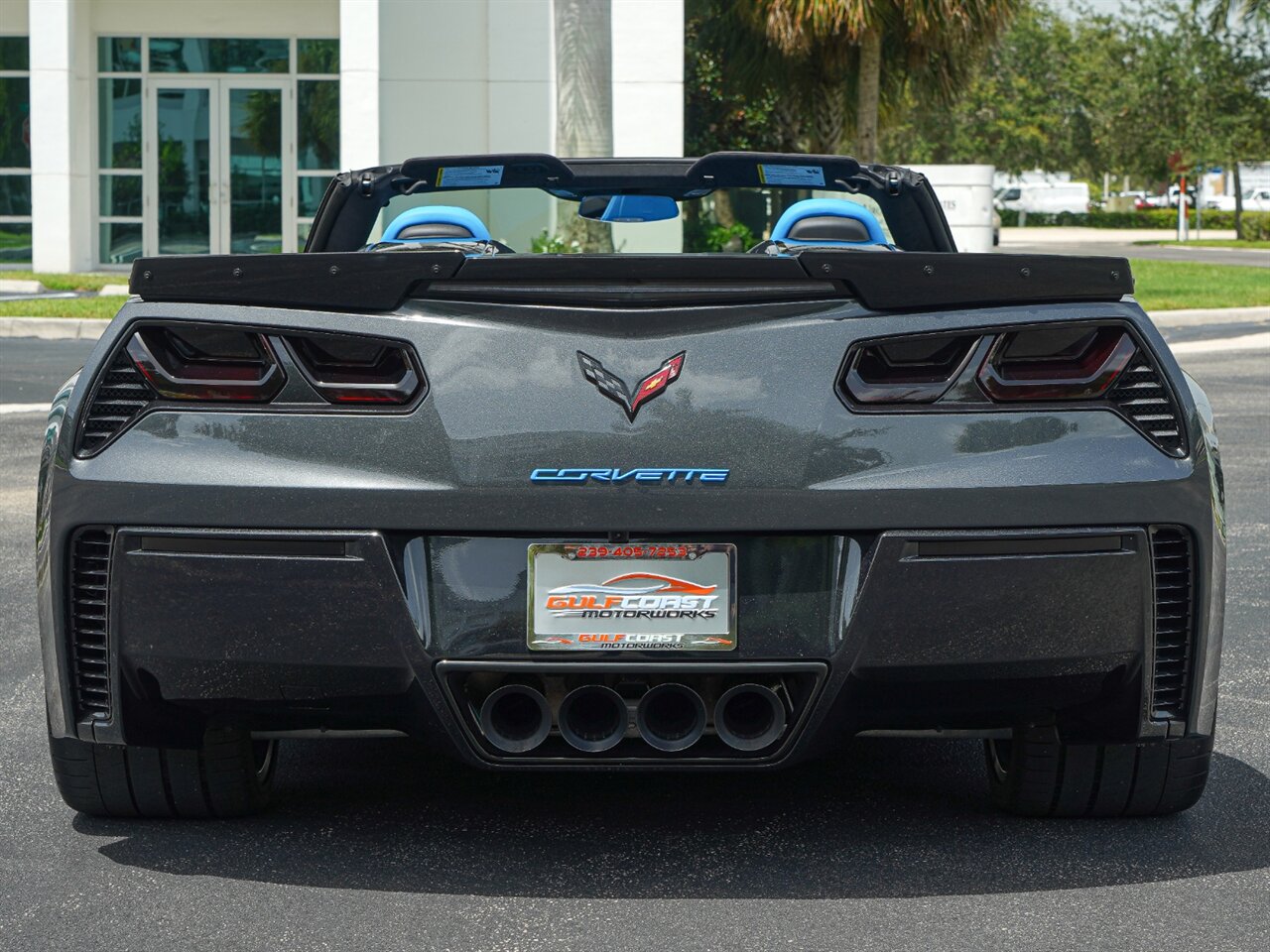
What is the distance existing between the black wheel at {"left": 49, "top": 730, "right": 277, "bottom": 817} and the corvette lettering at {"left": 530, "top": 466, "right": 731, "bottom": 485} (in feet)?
2.91

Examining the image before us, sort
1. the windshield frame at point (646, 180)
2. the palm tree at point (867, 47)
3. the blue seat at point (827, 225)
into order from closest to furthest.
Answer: the blue seat at point (827, 225), the windshield frame at point (646, 180), the palm tree at point (867, 47)

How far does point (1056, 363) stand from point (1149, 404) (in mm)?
178

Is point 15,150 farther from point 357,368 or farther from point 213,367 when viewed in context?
point 357,368

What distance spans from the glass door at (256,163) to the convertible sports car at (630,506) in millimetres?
24591

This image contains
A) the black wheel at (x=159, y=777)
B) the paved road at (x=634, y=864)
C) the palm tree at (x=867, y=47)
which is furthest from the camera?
the palm tree at (x=867, y=47)

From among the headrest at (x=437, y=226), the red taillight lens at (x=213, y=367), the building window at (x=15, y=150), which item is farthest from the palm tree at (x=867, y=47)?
the red taillight lens at (x=213, y=367)

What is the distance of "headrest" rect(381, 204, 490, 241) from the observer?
467 centimetres

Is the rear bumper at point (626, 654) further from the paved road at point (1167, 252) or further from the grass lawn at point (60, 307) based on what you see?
the paved road at point (1167, 252)

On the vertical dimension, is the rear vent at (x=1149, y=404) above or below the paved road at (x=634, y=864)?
above

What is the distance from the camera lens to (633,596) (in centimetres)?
308

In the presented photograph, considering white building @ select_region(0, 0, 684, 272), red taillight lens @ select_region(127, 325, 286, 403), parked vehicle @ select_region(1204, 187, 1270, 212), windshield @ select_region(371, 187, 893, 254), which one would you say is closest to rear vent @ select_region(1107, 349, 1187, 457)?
red taillight lens @ select_region(127, 325, 286, 403)

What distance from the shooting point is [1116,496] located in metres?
3.12

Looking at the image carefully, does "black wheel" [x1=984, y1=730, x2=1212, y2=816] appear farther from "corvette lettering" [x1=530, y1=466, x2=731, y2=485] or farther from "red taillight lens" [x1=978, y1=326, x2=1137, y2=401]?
"corvette lettering" [x1=530, y1=466, x2=731, y2=485]

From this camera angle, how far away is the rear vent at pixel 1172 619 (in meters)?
3.20
